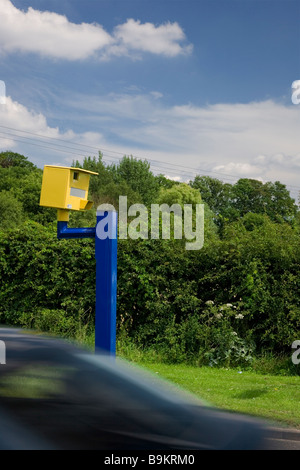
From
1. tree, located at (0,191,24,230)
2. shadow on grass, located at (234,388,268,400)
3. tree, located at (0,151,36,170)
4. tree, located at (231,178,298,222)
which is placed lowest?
shadow on grass, located at (234,388,268,400)

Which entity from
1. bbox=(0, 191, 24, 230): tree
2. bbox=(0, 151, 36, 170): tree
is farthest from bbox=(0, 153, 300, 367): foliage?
bbox=(0, 151, 36, 170): tree

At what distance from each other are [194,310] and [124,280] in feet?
4.56

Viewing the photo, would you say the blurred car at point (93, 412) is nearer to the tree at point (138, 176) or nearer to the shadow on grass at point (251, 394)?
the shadow on grass at point (251, 394)

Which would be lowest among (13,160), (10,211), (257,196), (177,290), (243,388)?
(243,388)

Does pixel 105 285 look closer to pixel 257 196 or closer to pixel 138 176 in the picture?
pixel 138 176

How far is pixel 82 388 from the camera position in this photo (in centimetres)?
198

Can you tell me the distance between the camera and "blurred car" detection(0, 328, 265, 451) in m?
1.79

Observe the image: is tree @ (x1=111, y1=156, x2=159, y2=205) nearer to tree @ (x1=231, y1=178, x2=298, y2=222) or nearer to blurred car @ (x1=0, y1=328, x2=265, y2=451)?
tree @ (x1=231, y1=178, x2=298, y2=222)

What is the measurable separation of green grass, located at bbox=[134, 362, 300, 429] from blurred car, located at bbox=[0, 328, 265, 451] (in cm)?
324

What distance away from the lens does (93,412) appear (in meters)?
1.88

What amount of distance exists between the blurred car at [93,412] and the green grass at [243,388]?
324 centimetres

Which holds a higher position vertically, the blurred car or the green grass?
the blurred car

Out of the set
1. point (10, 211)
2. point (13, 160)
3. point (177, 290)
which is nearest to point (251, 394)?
point (177, 290)

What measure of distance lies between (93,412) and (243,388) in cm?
517
